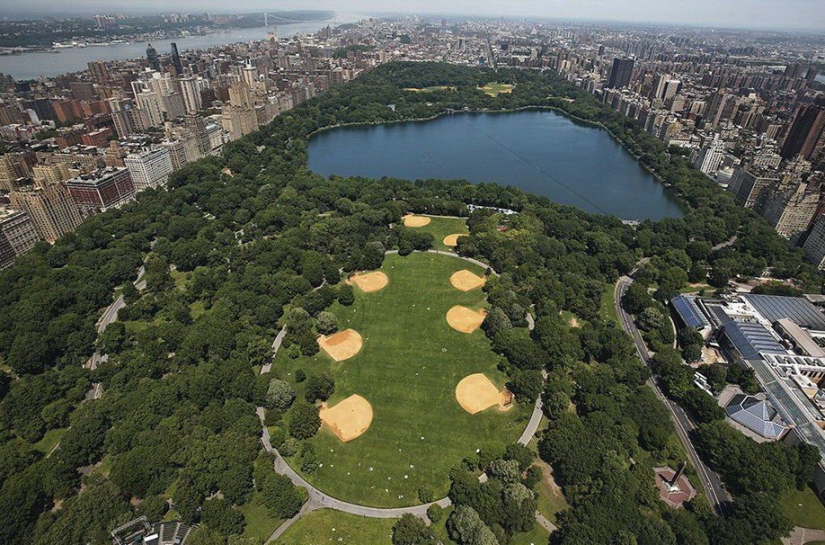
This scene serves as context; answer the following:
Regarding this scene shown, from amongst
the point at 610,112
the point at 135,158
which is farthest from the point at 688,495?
the point at 610,112

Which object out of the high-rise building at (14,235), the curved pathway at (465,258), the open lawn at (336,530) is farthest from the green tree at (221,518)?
the high-rise building at (14,235)

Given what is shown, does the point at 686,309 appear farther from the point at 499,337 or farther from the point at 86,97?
the point at 86,97

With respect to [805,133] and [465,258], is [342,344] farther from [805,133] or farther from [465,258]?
[805,133]

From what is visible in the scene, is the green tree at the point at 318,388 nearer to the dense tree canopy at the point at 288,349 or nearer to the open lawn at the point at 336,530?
the dense tree canopy at the point at 288,349

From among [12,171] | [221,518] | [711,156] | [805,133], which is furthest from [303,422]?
[805,133]

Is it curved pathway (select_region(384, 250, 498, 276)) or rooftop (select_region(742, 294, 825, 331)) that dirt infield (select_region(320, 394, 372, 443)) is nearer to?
curved pathway (select_region(384, 250, 498, 276))
